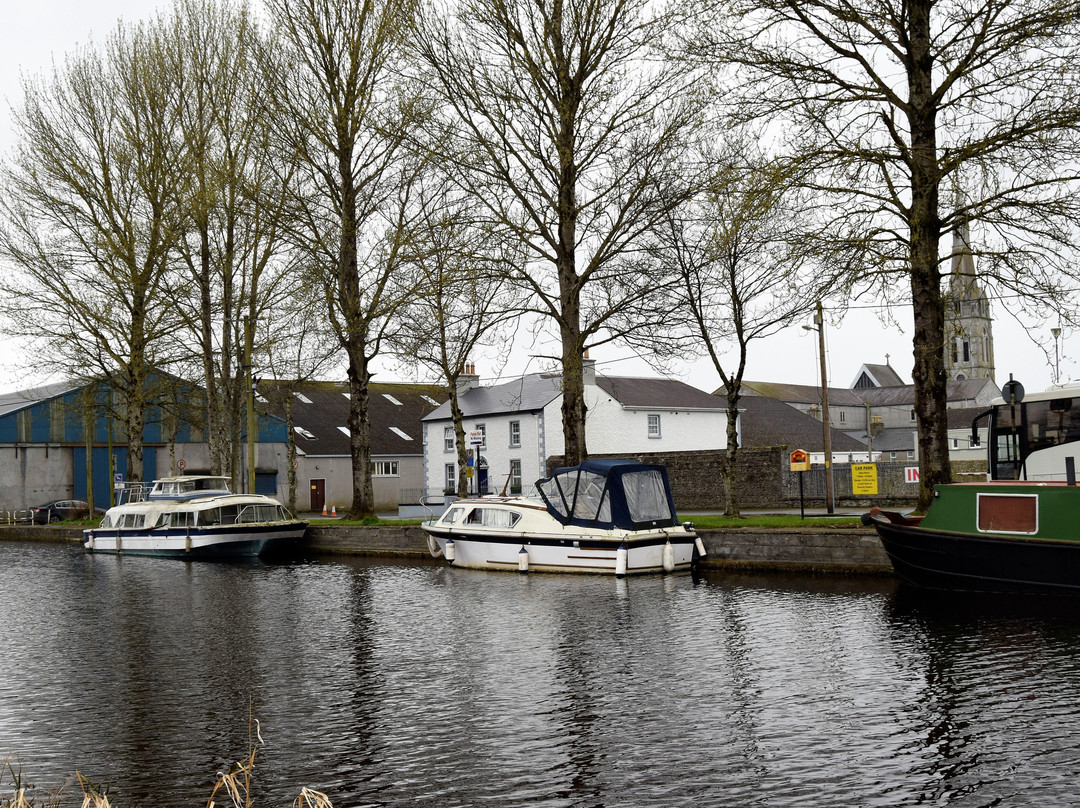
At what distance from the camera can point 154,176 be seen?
132ft

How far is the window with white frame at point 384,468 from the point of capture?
214ft

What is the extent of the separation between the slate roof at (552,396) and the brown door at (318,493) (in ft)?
26.7

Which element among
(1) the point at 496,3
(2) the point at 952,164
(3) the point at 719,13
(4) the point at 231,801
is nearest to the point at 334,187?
(1) the point at 496,3

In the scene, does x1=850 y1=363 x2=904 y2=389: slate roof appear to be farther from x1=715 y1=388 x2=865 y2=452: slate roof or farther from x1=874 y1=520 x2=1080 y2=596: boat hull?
x1=874 y1=520 x2=1080 y2=596: boat hull

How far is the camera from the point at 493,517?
2692cm

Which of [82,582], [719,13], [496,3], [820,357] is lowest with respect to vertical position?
[82,582]

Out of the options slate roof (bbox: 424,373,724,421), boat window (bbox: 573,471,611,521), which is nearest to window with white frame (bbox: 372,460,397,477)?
slate roof (bbox: 424,373,724,421)

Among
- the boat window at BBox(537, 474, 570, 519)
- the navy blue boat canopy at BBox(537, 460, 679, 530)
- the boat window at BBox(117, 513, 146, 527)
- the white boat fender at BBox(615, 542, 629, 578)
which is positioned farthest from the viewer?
the boat window at BBox(117, 513, 146, 527)

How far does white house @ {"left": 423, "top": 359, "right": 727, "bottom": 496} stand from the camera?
2098 inches

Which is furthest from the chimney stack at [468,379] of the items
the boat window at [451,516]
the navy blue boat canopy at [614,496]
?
the navy blue boat canopy at [614,496]

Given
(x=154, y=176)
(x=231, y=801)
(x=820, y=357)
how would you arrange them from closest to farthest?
(x=231, y=801)
(x=820, y=357)
(x=154, y=176)

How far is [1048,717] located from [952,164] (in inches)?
415

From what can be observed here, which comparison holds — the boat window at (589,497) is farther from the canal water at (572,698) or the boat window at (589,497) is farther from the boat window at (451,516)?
the boat window at (451,516)

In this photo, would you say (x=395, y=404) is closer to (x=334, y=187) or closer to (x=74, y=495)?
(x=74, y=495)
